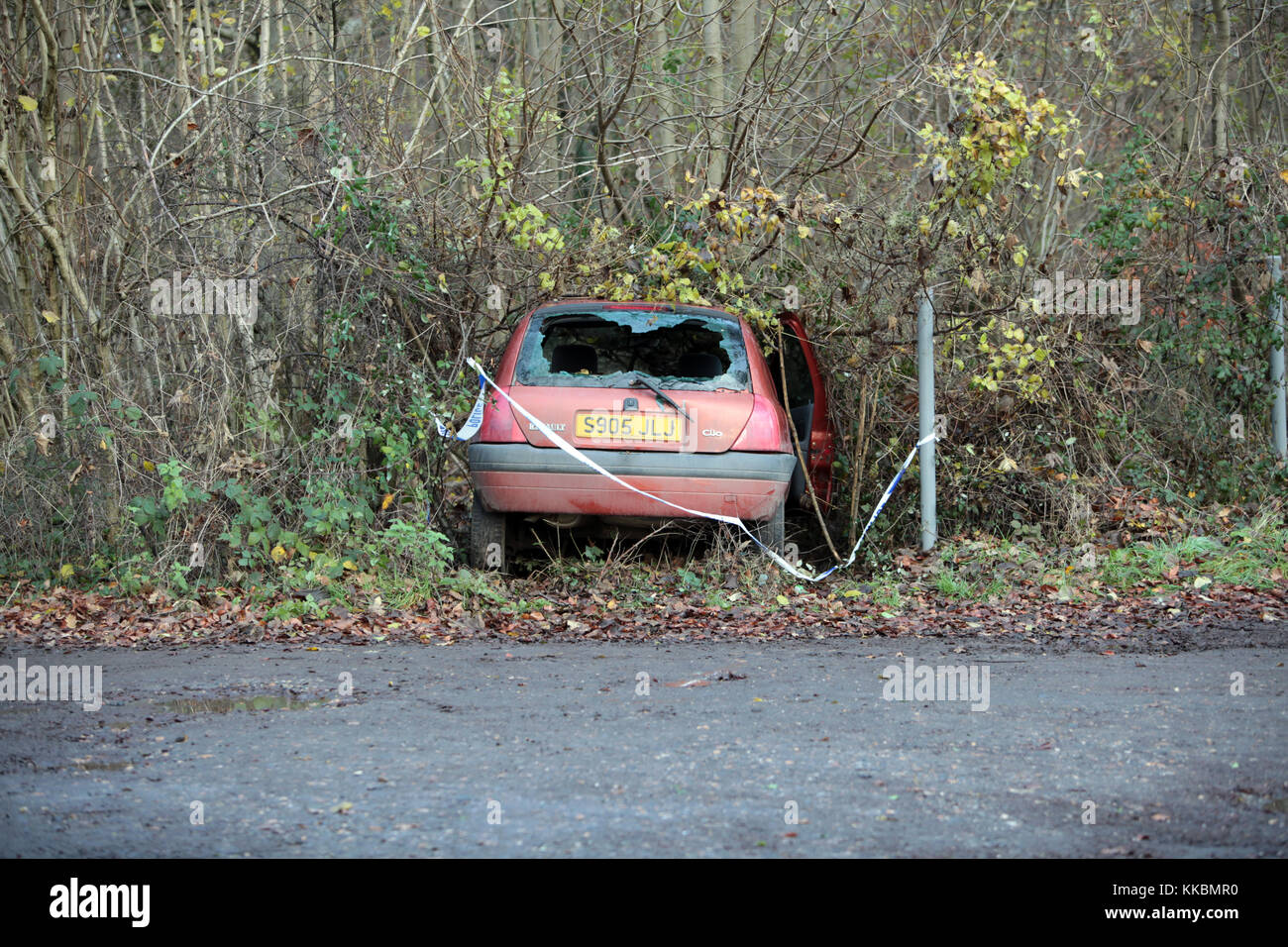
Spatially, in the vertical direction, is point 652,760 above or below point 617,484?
below

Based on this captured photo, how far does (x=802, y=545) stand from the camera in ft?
34.1

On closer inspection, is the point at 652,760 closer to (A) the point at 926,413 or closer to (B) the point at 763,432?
(B) the point at 763,432

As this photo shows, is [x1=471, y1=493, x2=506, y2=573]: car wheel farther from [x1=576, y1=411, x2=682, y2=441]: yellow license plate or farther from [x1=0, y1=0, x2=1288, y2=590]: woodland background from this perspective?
[x1=576, y1=411, x2=682, y2=441]: yellow license plate

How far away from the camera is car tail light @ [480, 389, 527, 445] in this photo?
26.2 ft

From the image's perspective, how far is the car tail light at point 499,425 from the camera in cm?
798

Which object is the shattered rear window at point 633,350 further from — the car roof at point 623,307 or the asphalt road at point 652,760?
the asphalt road at point 652,760

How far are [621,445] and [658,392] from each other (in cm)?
41

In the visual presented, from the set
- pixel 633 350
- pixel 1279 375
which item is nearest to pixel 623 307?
pixel 633 350

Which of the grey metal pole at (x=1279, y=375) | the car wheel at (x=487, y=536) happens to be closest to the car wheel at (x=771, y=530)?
the car wheel at (x=487, y=536)

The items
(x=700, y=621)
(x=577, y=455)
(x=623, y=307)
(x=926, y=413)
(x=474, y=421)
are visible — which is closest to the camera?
(x=700, y=621)

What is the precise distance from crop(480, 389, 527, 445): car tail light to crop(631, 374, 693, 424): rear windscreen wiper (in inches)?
30.4

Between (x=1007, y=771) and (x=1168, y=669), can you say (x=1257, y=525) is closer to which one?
(x=1168, y=669)

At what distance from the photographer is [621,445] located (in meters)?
7.93

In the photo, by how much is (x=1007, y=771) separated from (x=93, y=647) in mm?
5057
